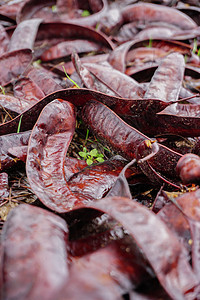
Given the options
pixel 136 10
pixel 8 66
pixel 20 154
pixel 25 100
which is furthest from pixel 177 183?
pixel 136 10

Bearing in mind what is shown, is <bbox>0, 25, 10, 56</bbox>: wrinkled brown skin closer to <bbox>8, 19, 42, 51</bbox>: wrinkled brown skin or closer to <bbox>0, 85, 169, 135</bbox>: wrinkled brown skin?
<bbox>8, 19, 42, 51</bbox>: wrinkled brown skin

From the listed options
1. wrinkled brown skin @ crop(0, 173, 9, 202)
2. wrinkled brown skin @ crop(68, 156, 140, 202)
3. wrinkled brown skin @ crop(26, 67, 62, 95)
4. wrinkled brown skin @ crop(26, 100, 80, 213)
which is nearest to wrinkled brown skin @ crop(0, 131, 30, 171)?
wrinkled brown skin @ crop(0, 173, 9, 202)

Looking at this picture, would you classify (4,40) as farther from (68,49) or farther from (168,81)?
(168,81)

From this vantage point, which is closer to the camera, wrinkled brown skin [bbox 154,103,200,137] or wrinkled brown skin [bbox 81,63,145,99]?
wrinkled brown skin [bbox 154,103,200,137]

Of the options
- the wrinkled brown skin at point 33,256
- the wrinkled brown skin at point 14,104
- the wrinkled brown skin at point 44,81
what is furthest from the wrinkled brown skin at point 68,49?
the wrinkled brown skin at point 33,256

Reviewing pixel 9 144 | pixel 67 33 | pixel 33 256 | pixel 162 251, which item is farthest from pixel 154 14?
pixel 33 256

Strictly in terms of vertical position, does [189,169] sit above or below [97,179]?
above
